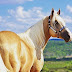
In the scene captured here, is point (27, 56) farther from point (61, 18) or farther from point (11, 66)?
point (61, 18)

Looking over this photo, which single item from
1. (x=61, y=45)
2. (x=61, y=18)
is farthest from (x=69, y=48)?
(x=61, y=18)

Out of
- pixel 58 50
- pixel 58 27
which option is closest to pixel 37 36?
pixel 58 27

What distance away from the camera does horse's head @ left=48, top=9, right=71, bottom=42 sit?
240 inches

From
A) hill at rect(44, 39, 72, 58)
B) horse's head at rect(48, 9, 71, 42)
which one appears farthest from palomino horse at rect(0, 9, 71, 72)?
hill at rect(44, 39, 72, 58)

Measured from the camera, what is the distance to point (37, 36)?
6137 millimetres

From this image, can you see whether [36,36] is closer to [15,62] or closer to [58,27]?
[58,27]

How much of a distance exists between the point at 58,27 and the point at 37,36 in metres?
0.64

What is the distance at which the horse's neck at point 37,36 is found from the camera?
19.7 feet

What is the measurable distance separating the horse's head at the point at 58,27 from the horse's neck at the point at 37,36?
26 centimetres

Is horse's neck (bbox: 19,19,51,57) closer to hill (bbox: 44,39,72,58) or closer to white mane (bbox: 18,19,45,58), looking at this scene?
white mane (bbox: 18,19,45,58)

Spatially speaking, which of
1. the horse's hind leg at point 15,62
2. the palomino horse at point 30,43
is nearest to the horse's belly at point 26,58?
the palomino horse at point 30,43

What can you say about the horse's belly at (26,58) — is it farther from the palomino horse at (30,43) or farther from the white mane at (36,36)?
the white mane at (36,36)

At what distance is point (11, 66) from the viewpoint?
523 cm

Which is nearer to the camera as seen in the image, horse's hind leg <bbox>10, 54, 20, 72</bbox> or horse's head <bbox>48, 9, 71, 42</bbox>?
horse's hind leg <bbox>10, 54, 20, 72</bbox>
